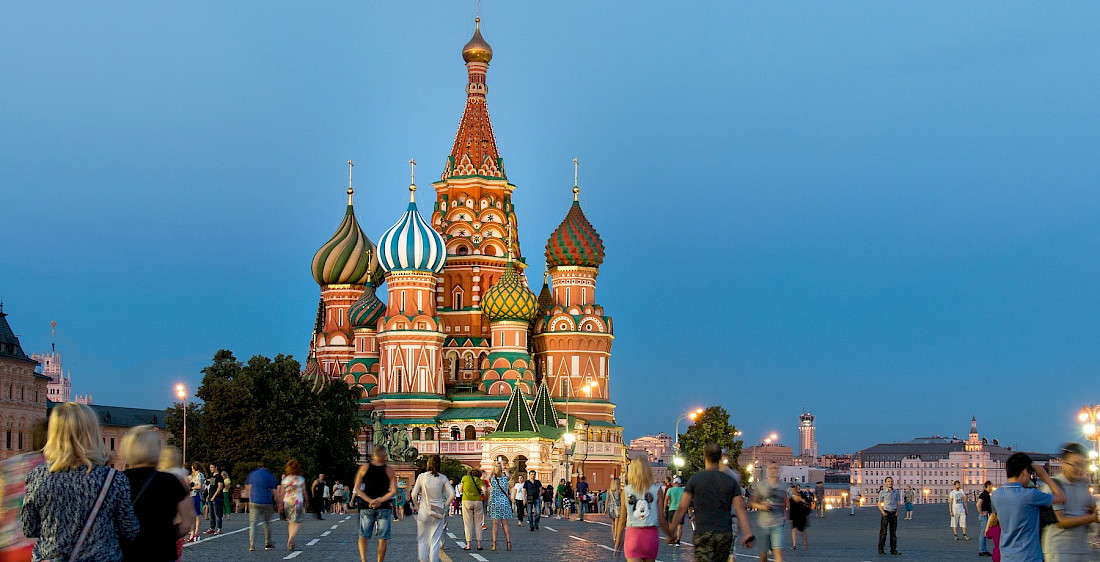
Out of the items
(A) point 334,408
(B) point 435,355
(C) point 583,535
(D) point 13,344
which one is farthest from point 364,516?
(D) point 13,344

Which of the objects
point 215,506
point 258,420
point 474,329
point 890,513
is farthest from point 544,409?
point 890,513

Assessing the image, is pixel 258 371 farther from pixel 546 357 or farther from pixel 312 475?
pixel 546 357

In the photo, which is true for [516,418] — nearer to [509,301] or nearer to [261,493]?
[509,301]

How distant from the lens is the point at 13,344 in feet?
345

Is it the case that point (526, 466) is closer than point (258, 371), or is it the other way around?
point (258, 371)

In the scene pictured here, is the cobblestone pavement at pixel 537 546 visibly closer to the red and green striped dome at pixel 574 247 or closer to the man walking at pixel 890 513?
the man walking at pixel 890 513

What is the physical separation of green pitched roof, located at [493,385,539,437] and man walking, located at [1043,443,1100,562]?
66.4 m

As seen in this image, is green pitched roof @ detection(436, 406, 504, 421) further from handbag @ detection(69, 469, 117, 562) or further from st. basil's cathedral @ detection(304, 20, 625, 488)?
handbag @ detection(69, 469, 117, 562)

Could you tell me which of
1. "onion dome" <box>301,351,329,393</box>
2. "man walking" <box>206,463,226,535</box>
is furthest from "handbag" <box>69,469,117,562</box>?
"onion dome" <box>301,351,329,393</box>

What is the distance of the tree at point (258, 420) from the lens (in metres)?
63.6

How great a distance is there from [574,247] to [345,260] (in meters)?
14.4

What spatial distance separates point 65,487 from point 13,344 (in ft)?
339

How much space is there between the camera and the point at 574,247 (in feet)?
292

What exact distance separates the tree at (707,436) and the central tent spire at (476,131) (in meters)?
→ 20.1
